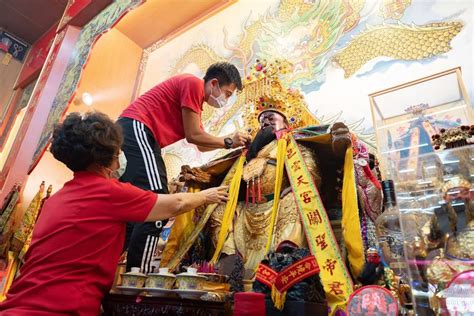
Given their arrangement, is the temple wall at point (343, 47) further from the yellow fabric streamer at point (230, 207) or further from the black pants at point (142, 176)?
the black pants at point (142, 176)

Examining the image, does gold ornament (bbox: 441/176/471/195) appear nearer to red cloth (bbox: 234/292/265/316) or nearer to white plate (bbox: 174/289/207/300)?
red cloth (bbox: 234/292/265/316)

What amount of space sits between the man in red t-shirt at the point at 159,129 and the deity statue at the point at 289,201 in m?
0.29

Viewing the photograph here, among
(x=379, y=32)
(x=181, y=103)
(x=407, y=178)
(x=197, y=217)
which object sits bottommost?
(x=407, y=178)

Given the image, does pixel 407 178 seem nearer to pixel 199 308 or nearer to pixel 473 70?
pixel 199 308

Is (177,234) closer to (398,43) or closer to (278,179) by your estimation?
(278,179)

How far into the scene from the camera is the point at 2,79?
6953mm

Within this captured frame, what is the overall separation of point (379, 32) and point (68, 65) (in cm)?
398

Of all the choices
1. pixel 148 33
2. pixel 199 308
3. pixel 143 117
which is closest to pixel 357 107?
pixel 143 117

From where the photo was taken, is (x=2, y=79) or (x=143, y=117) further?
(x=2, y=79)

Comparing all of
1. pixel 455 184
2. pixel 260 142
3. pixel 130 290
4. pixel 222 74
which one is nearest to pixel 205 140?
pixel 222 74

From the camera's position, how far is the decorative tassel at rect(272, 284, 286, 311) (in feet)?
3.38

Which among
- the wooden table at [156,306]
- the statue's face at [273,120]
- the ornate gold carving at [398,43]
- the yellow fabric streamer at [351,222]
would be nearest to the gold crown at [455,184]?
the yellow fabric streamer at [351,222]

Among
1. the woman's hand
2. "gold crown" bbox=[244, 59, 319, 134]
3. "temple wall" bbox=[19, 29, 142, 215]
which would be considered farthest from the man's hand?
"temple wall" bbox=[19, 29, 142, 215]

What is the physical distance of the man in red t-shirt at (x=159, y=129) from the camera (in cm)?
143
